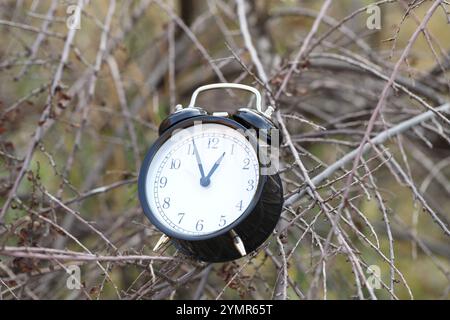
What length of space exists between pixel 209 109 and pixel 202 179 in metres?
1.72

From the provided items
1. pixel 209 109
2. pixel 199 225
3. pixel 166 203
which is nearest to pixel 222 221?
pixel 199 225

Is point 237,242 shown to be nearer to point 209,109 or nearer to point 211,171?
point 211,171

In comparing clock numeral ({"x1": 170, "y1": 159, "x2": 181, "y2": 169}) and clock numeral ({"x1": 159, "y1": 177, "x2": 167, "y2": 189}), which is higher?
clock numeral ({"x1": 170, "y1": 159, "x2": 181, "y2": 169})

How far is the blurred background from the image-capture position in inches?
76.9

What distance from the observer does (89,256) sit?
5.38ft

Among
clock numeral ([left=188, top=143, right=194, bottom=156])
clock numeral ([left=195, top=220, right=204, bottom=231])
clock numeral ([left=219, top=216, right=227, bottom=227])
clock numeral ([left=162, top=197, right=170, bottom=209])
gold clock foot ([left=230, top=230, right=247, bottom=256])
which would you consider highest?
clock numeral ([left=188, top=143, right=194, bottom=156])

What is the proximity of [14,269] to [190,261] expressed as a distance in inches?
28.4

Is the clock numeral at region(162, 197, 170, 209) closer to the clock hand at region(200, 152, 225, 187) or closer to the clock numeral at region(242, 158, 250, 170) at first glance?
the clock hand at region(200, 152, 225, 187)

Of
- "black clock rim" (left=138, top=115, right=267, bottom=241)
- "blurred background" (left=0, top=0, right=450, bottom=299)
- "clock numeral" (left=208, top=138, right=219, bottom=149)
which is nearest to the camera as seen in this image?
"black clock rim" (left=138, top=115, right=267, bottom=241)

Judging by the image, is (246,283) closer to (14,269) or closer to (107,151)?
(14,269)

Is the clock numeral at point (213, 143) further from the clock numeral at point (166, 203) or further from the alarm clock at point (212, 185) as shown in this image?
the clock numeral at point (166, 203)

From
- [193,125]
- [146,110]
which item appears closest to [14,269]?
[193,125]

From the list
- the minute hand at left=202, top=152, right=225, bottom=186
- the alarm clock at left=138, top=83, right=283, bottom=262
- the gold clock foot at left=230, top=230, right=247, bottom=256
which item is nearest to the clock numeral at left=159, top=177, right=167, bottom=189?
the alarm clock at left=138, top=83, right=283, bottom=262

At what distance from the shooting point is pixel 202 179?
1.79 m
